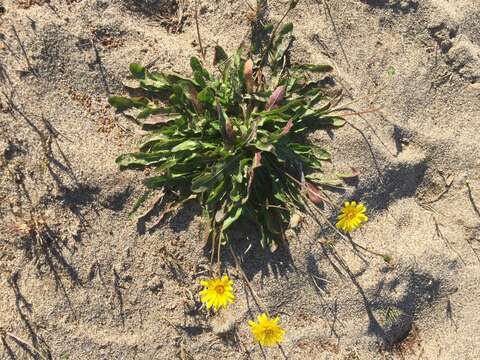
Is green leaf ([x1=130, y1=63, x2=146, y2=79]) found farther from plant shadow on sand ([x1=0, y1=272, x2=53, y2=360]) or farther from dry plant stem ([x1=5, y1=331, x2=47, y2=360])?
dry plant stem ([x1=5, y1=331, x2=47, y2=360])

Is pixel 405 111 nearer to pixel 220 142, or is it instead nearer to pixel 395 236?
pixel 395 236

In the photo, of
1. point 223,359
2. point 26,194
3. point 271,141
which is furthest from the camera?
point 223,359

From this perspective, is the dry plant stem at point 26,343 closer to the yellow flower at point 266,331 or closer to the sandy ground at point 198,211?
the sandy ground at point 198,211

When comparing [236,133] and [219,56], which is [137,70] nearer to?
[219,56]

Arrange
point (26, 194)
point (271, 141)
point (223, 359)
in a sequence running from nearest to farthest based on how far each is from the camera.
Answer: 1. point (271, 141)
2. point (26, 194)
3. point (223, 359)

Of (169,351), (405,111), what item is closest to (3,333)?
(169,351)

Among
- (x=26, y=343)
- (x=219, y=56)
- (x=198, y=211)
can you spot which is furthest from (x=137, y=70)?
(x=26, y=343)

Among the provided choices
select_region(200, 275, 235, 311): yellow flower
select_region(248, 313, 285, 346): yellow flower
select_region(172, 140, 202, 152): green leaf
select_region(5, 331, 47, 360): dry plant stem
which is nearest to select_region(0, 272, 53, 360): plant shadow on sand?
select_region(5, 331, 47, 360): dry plant stem

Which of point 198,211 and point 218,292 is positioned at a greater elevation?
point 198,211
